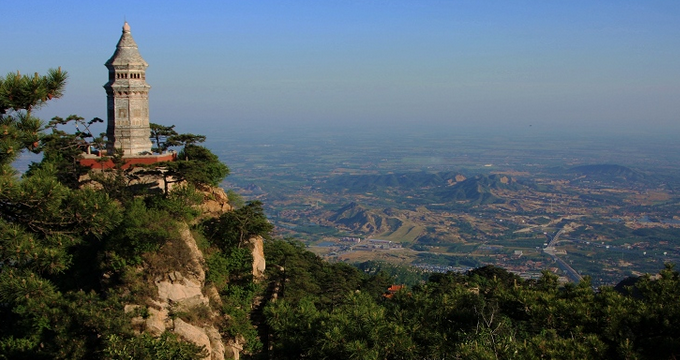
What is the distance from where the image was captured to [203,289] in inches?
676

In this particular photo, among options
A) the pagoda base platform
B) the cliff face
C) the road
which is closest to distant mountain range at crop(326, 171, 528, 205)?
the road

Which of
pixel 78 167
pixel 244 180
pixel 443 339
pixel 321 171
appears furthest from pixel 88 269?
pixel 321 171

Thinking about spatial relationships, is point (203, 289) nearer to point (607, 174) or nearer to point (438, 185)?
point (438, 185)

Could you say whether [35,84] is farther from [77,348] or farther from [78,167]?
[78,167]

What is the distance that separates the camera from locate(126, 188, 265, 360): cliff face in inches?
602

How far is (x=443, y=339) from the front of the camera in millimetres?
11961

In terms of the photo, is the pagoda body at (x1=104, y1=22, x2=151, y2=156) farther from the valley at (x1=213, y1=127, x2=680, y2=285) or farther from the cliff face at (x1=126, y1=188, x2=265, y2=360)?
the valley at (x1=213, y1=127, x2=680, y2=285)

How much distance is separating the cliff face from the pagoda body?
5.57 m

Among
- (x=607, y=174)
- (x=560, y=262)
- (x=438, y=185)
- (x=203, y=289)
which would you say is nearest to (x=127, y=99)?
(x=203, y=289)

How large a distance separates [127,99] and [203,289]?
820 cm

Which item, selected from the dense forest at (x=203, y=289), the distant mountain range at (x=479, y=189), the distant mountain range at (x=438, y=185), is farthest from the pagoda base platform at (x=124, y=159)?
the distant mountain range at (x=479, y=189)

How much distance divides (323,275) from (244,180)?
98.7 meters

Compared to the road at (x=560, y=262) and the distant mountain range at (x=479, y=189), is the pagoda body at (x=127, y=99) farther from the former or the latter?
the distant mountain range at (x=479, y=189)

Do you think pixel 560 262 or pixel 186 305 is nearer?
pixel 186 305
